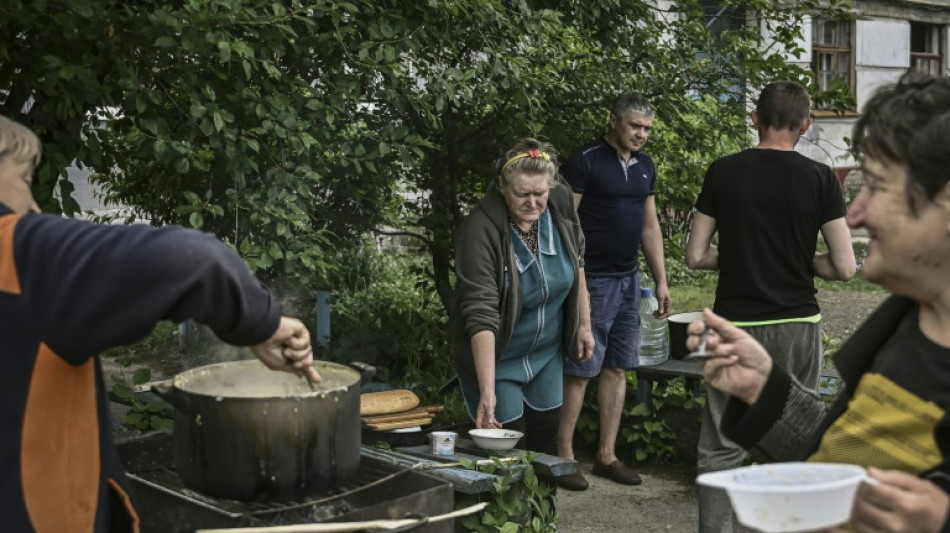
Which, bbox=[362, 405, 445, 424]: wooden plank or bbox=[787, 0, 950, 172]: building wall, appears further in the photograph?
bbox=[787, 0, 950, 172]: building wall

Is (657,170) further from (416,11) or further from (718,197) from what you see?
(416,11)

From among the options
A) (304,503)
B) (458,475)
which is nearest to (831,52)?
(458,475)

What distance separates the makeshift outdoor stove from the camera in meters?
3.33

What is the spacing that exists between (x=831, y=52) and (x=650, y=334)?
15.2 meters

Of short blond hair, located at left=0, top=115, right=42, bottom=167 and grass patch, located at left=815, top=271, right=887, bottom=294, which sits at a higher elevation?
short blond hair, located at left=0, top=115, right=42, bottom=167

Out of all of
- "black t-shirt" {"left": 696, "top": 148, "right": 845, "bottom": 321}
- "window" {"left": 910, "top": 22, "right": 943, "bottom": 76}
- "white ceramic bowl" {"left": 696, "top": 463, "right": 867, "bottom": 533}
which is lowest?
Result: "white ceramic bowl" {"left": 696, "top": 463, "right": 867, "bottom": 533}

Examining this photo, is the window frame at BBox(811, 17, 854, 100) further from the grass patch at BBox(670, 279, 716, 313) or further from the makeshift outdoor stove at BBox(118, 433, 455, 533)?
the makeshift outdoor stove at BBox(118, 433, 455, 533)

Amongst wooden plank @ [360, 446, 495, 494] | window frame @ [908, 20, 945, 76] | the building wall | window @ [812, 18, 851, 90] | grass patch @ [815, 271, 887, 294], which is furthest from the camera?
window frame @ [908, 20, 945, 76]

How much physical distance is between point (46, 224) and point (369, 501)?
6.68 feet

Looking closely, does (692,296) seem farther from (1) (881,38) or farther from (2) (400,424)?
(1) (881,38)

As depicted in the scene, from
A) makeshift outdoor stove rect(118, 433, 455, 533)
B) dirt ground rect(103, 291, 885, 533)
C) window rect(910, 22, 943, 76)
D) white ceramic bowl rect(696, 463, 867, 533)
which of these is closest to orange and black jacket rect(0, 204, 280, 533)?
white ceramic bowl rect(696, 463, 867, 533)

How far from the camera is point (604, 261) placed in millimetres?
6406

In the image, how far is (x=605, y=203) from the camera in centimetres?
639

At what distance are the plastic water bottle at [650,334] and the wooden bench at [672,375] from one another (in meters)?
0.07
